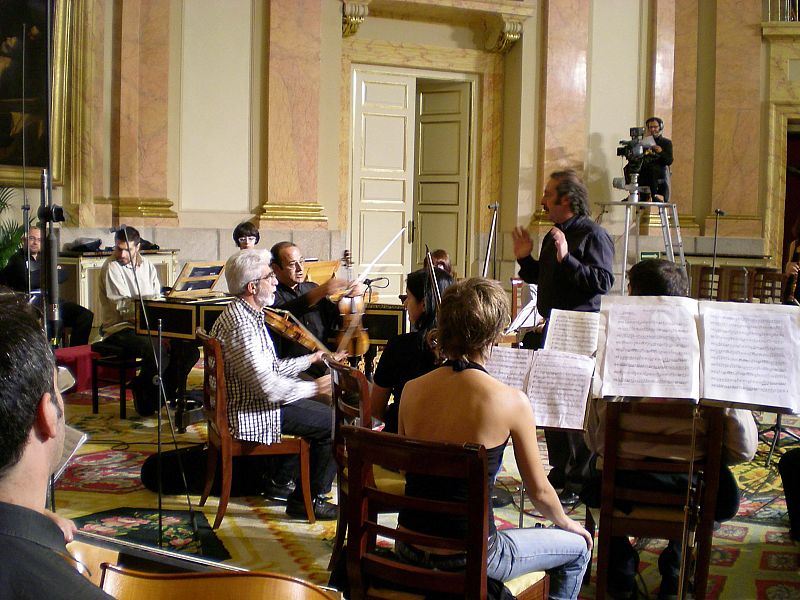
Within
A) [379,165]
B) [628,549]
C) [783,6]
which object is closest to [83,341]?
[379,165]

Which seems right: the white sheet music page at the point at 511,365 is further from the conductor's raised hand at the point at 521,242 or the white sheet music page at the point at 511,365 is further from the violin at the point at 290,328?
the conductor's raised hand at the point at 521,242

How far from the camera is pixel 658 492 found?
3.35 m

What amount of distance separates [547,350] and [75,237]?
23.6ft

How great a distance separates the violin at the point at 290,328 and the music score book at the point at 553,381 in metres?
1.77

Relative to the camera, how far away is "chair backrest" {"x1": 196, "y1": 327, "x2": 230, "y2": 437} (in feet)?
13.8

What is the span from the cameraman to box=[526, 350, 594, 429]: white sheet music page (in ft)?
27.2

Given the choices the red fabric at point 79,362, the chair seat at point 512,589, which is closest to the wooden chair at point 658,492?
the chair seat at point 512,589

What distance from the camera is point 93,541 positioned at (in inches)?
72.4

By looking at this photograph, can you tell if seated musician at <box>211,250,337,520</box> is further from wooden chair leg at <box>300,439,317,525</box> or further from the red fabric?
the red fabric

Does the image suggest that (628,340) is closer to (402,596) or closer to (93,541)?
(402,596)

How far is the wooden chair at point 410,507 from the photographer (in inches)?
91.3

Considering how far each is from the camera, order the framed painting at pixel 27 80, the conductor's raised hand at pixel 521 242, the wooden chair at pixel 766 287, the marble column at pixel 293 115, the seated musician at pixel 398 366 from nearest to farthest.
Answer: the seated musician at pixel 398 366, the conductor's raised hand at pixel 521 242, the framed painting at pixel 27 80, the wooden chair at pixel 766 287, the marble column at pixel 293 115

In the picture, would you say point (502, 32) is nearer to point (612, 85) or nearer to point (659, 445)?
point (612, 85)

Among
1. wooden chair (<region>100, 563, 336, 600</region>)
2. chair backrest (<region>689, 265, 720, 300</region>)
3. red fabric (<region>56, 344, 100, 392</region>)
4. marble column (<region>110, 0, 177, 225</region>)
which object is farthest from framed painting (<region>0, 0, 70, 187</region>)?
wooden chair (<region>100, 563, 336, 600</region>)
